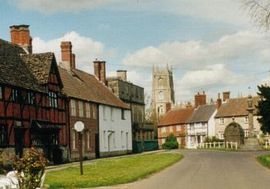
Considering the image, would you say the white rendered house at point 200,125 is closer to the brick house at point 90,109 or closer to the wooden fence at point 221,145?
the wooden fence at point 221,145

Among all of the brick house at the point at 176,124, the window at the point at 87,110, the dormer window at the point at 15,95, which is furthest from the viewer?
the brick house at the point at 176,124

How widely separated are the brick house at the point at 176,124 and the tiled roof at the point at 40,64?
72.9m

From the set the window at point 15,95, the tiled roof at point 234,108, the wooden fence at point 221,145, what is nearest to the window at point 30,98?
the window at point 15,95

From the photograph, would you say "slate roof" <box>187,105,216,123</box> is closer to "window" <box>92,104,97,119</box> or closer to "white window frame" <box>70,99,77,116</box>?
Answer: "window" <box>92,104,97,119</box>

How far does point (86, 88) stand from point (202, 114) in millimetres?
58030

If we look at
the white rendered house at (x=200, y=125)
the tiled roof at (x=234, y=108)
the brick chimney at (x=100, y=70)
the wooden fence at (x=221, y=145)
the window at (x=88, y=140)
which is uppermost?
the brick chimney at (x=100, y=70)

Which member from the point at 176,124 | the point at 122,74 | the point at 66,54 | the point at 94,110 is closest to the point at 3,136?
the point at 94,110

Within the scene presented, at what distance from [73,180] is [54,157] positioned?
2203 cm

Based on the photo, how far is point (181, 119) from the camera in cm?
12438

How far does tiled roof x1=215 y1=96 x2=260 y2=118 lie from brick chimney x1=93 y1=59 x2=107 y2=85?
42.4 meters

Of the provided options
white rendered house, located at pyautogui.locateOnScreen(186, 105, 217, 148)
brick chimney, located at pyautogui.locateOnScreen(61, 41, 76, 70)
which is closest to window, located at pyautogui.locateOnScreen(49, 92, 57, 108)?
brick chimney, located at pyautogui.locateOnScreen(61, 41, 76, 70)

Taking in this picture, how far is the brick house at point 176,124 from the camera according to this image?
4845 inches

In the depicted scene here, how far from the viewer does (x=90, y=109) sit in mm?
61406

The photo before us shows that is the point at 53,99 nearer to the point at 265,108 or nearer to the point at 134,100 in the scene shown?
the point at 265,108
